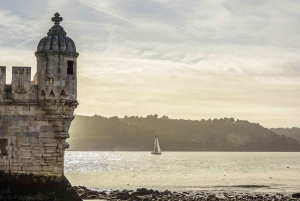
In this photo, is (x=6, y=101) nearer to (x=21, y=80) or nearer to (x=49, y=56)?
(x=21, y=80)

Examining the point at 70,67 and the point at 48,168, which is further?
the point at 70,67

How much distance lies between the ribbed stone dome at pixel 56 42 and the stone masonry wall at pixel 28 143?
2580mm

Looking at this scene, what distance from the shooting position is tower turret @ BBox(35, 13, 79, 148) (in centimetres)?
2506

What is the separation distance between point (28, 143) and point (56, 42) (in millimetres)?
4620

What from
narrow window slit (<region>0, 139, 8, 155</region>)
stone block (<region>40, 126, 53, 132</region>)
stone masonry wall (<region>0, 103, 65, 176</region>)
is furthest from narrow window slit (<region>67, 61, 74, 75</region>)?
narrow window slit (<region>0, 139, 8, 155</region>)

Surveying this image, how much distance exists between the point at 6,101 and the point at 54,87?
7.09ft

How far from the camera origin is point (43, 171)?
974 inches

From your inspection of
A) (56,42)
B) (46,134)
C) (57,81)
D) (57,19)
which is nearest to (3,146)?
(46,134)

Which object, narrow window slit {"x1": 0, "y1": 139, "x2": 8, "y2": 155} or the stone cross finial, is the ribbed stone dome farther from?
narrow window slit {"x1": 0, "y1": 139, "x2": 8, "y2": 155}

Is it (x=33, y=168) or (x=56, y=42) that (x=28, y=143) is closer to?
(x=33, y=168)

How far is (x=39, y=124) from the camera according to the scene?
987 inches

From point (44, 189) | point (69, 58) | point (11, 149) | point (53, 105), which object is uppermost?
point (69, 58)

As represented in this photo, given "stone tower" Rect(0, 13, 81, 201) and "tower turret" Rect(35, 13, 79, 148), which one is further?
"tower turret" Rect(35, 13, 79, 148)

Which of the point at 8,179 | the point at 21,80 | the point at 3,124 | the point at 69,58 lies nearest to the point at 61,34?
the point at 69,58
